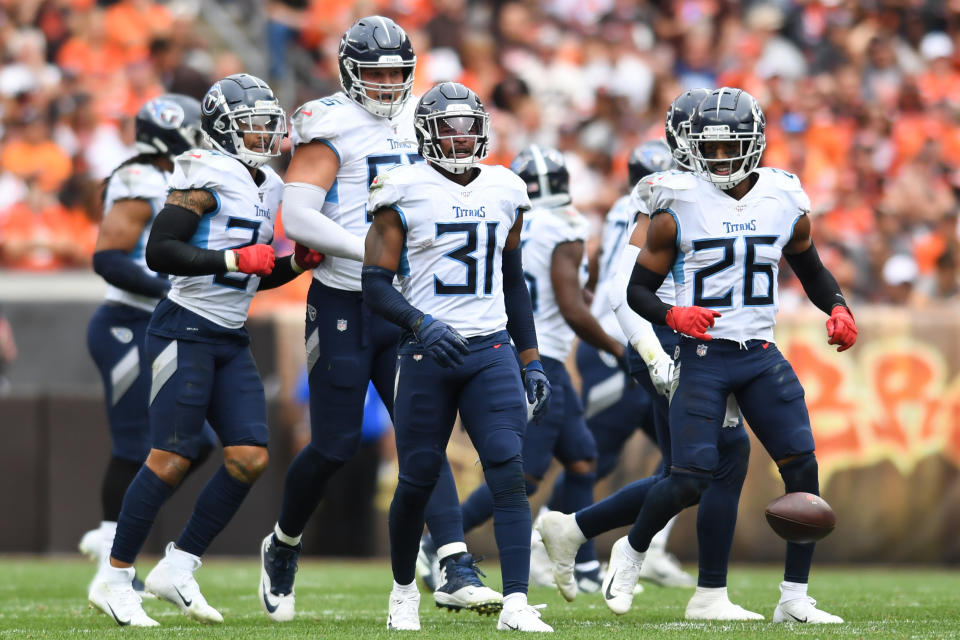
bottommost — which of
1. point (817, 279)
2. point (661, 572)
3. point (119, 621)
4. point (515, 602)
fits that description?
point (661, 572)

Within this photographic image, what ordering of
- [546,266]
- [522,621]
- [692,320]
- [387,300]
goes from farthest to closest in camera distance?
1. [546,266]
2. [692,320]
3. [387,300]
4. [522,621]

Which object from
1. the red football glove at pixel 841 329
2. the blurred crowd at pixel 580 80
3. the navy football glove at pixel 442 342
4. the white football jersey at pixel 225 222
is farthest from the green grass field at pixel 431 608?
the blurred crowd at pixel 580 80

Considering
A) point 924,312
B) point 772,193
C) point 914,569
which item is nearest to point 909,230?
point 924,312

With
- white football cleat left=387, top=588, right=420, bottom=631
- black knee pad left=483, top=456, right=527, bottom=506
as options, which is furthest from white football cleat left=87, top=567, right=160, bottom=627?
black knee pad left=483, top=456, right=527, bottom=506

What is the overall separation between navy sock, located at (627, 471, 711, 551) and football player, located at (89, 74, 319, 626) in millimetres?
1477

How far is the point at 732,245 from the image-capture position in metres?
5.48

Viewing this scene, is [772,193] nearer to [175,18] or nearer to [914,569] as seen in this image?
[914,569]

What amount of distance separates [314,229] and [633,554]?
1.73 meters

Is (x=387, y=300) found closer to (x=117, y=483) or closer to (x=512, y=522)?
(x=512, y=522)

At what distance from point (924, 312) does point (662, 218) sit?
15.3 ft

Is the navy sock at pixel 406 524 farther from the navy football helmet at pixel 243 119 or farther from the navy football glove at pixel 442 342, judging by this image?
the navy football helmet at pixel 243 119

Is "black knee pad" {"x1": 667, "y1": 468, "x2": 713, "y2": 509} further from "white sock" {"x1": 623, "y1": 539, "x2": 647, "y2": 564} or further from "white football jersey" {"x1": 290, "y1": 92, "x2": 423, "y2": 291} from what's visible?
"white football jersey" {"x1": 290, "y1": 92, "x2": 423, "y2": 291}

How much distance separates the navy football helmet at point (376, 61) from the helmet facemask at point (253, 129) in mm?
325

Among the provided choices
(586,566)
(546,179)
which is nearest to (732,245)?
(546,179)
